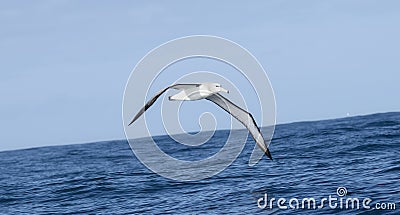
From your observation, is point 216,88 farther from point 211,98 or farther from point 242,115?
point 242,115

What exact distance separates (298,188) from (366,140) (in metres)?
14.9

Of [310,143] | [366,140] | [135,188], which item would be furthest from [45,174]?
[366,140]

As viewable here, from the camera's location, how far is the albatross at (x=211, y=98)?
48.3 feet

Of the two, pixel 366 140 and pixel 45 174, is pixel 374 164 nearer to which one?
pixel 366 140

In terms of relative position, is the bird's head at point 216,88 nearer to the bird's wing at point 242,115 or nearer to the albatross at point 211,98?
the albatross at point 211,98

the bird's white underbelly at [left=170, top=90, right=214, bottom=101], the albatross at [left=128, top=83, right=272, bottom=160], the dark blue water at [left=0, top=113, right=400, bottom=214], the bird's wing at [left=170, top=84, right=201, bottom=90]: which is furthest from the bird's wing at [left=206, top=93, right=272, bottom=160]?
the dark blue water at [left=0, top=113, right=400, bottom=214]

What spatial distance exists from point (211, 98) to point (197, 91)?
1.19 m

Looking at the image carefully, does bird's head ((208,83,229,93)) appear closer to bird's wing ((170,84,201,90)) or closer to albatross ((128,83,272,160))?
albatross ((128,83,272,160))

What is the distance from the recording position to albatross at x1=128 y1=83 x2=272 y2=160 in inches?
580

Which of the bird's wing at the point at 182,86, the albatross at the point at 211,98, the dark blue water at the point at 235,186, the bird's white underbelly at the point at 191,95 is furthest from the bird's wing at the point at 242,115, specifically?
the dark blue water at the point at 235,186

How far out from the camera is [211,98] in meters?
16.4

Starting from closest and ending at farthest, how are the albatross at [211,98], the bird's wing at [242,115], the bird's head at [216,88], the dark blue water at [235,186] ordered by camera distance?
the albatross at [211,98], the bird's head at [216,88], the bird's wing at [242,115], the dark blue water at [235,186]

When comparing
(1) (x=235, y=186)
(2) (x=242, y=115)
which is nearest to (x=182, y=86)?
(2) (x=242, y=115)

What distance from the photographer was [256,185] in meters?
25.2
